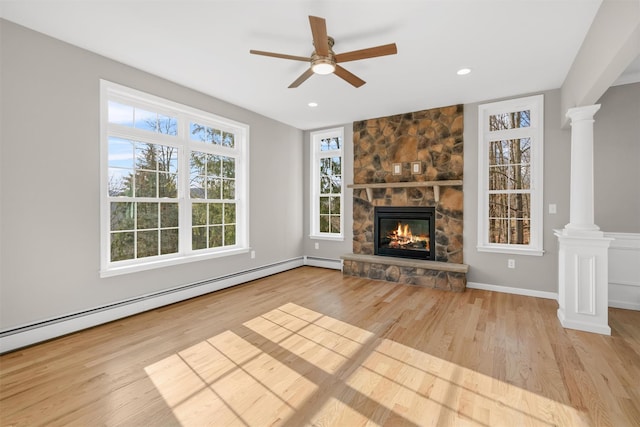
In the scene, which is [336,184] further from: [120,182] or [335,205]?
[120,182]

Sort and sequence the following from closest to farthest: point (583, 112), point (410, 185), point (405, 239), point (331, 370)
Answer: point (331, 370), point (583, 112), point (410, 185), point (405, 239)

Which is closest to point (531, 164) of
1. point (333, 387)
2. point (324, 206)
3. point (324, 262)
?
point (324, 206)

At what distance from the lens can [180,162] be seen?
3959 millimetres

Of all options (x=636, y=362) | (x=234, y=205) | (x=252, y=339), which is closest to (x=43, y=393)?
(x=252, y=339)

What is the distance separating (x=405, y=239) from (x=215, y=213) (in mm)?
3170

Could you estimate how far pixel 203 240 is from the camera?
4.30m

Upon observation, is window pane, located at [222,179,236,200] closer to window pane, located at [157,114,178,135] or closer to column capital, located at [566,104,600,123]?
window pane, located at [157,114,178,135]

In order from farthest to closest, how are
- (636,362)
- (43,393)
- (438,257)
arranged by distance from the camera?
(438,257)
(636,362)
(43,393)

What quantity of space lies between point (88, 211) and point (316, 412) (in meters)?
2.92

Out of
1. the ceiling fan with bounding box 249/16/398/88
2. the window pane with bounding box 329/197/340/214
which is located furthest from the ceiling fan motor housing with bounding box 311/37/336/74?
the window pane with bounding box 329/197/340/214

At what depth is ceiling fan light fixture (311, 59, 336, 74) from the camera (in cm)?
264

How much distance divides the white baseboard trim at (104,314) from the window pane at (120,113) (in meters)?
2.02

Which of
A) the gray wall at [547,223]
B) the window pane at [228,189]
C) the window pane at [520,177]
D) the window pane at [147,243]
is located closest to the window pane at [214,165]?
the window pane at [228,189]

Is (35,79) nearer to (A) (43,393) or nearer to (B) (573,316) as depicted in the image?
(A) (43,393)
